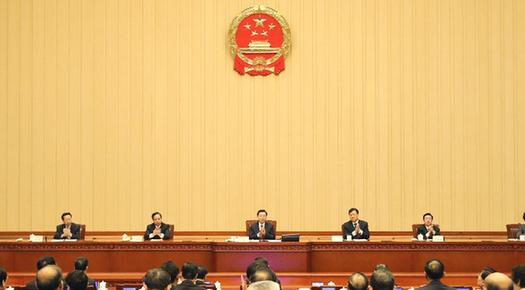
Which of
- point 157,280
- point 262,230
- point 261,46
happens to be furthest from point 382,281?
point 261,46

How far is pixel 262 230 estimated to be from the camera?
35.5 ft

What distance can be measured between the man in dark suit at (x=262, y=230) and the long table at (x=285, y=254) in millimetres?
921

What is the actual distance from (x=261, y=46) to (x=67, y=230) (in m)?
4.32

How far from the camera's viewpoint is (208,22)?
12.9 meters

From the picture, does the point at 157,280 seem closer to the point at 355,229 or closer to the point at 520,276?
the point at 520,276

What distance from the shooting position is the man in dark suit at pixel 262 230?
1074 centimetres

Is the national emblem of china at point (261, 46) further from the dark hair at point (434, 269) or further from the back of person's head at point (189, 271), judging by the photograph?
the dark hair at point (434, 269)

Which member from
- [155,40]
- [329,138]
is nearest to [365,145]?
[329,138]

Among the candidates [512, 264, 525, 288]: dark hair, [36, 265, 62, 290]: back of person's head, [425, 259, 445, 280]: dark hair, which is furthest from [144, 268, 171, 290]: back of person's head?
[512, 264, 525, 288]: dark hair

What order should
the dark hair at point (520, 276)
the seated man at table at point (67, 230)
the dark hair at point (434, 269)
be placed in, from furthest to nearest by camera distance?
the seated man at table at point (67, 230), the dark hair at point (434, 269), the dark hair at point (520, 276)

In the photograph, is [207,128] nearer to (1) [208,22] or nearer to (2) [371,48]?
(1) [208,22]

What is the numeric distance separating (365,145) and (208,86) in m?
2.72

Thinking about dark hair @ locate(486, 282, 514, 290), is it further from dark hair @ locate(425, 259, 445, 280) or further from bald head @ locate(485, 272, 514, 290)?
dark hair @ locate(425, 259, 445, 280)

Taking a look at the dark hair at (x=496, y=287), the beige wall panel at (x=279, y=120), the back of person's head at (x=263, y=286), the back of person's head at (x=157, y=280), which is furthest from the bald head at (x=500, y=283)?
the beige wall panel at (x=279, y=120)
